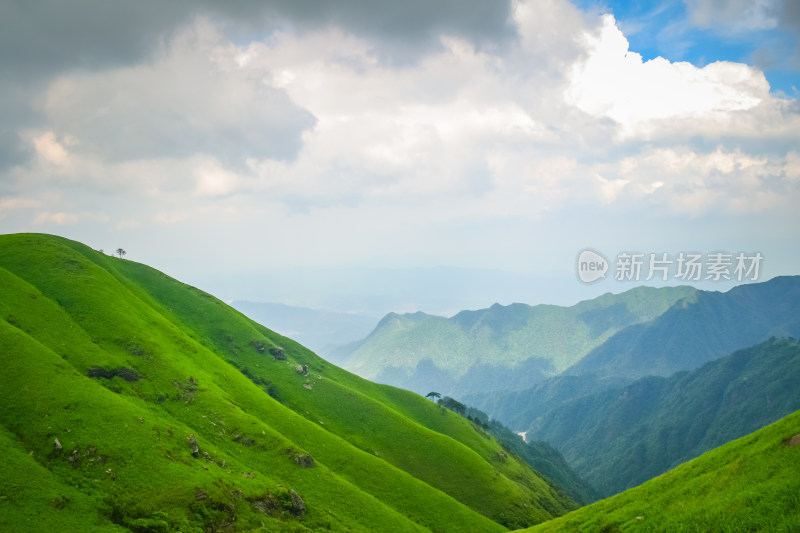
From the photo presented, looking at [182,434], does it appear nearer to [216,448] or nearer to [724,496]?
[216,448]

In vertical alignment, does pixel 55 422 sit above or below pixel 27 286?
below

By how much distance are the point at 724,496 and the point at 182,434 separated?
89659mm

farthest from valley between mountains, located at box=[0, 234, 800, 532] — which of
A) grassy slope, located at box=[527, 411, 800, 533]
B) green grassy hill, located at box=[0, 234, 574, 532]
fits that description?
green grassy hill, located at box=[0, 234, 574, 532]

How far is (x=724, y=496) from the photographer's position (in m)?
44.6

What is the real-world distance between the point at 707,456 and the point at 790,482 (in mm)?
19742

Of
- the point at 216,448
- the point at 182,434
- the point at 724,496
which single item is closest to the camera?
the point at 724,496

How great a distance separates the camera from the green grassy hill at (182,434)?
231 feet

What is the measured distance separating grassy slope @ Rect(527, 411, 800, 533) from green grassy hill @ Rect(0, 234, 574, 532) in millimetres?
56876

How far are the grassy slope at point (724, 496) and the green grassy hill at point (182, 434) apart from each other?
187 feet

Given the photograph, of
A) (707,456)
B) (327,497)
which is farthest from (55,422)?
(707,456)

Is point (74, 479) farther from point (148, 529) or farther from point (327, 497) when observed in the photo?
point (327, 497)

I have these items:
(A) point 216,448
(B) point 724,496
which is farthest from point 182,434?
(B) point 724,496

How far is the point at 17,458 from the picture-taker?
6638 centimetres

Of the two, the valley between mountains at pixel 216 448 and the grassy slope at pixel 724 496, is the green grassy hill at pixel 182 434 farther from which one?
the grassy slope at pixel 724 496
